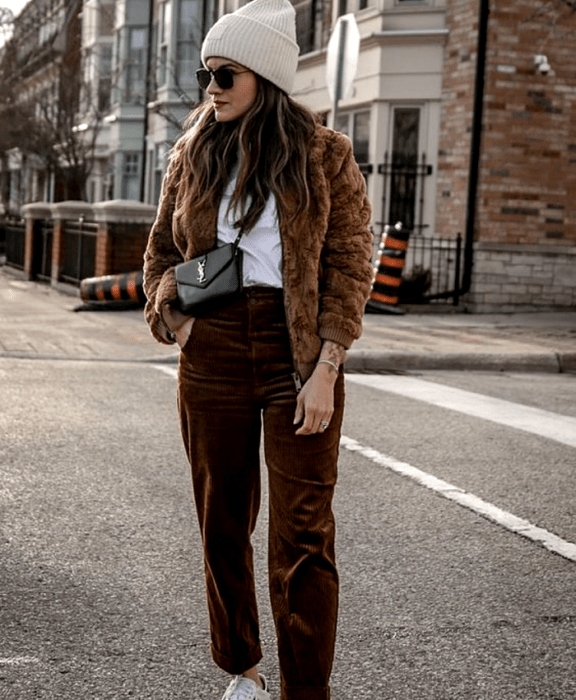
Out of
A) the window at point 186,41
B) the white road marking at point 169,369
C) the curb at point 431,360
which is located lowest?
the white road marking at point 169,369

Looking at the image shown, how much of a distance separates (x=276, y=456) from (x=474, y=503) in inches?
129

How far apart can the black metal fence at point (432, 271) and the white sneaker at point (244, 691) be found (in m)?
15.8

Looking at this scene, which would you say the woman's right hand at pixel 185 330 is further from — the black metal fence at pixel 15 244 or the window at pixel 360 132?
the black metal fence at pixel 15 244

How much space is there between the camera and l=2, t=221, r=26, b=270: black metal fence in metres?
29.1

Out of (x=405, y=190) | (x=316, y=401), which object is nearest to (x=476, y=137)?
(x=405, y=190)

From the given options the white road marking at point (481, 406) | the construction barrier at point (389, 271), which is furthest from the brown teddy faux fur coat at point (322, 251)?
the construction barrier at point (389, 271)

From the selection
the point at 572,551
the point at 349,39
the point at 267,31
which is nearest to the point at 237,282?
the point at 267,31

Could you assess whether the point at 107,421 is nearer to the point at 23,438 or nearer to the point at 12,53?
the point at 23,438

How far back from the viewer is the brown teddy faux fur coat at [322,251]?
10.7ft

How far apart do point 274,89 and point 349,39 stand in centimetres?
1054

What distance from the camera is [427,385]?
11.0 m

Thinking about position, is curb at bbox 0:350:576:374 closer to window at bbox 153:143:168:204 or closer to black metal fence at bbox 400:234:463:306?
black metal fence at bbox 400:234:463:306

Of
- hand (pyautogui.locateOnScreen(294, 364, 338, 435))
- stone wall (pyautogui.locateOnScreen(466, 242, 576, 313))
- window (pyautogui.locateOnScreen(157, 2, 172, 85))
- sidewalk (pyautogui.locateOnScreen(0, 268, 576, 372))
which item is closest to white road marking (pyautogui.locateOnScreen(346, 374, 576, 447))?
sidewalk (pyautogui.locateOnScreen(0, 268, 576, 372))

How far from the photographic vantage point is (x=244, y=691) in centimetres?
353
